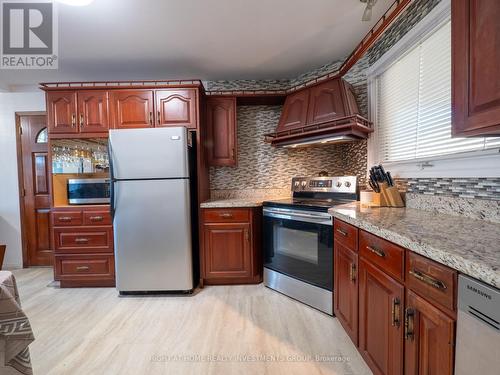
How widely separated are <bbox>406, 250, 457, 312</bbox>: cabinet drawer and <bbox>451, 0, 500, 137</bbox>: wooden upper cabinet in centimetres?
54

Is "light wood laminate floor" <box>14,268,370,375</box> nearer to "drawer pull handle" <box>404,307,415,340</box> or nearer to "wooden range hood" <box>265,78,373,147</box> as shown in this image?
"drawer pull handle" <box>404,307,415,340</box>

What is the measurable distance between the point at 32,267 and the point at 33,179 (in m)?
1.16

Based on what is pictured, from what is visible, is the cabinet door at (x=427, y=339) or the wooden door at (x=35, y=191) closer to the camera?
the cabinet door at (x=427, y=339)

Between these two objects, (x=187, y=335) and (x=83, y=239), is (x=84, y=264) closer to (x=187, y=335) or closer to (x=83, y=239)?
(x=83, y=239)

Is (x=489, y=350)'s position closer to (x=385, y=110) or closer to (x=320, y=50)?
(x=385, y=110)

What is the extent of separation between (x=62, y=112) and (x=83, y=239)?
134 cm

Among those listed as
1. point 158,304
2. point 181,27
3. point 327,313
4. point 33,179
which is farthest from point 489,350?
point 33,179

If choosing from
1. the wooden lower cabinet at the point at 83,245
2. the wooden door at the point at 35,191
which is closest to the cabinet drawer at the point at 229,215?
the wooden lower cabinet at the point at 83,245

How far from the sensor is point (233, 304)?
6.81 ft

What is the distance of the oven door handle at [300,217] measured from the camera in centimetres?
181

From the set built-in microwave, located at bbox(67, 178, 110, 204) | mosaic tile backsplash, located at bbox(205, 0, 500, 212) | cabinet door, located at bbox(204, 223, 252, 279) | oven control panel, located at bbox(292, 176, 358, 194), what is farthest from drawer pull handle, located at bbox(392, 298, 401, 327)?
built-in microwave, located at bbox(67, 178, 110, 204)

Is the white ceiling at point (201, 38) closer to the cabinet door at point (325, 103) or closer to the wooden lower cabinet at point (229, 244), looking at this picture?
the cabinet door at point (325, 103)

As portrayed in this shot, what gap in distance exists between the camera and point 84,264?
244 cm

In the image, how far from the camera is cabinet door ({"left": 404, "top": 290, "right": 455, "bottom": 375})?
732 millimetres
